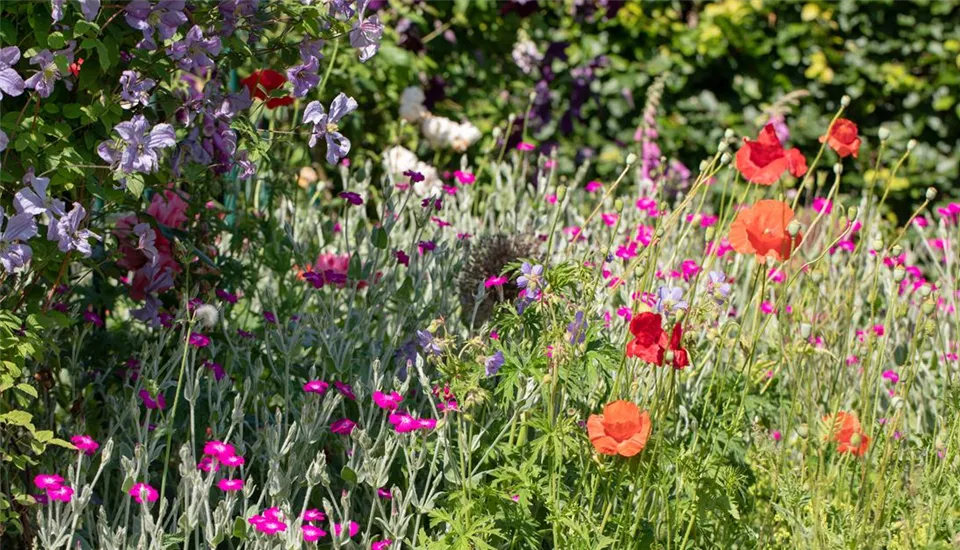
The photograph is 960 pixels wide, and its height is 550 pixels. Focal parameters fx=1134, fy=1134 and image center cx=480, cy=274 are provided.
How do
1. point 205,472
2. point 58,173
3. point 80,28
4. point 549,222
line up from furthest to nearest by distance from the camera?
point 549,222, point 205,472, point 58,173, point 80,28

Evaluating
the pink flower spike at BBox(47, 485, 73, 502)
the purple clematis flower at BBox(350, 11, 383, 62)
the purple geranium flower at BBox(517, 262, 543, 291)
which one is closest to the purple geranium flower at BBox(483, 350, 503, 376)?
the purple geranium flower at BBox(517, 262, 543, 291)

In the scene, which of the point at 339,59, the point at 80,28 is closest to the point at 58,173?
the point at 80,28

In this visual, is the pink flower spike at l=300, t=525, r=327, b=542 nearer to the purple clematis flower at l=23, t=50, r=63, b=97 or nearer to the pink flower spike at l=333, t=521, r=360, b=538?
the pink flower spike at l=333, t=521, r=360, b=538

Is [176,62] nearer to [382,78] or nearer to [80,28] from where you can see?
[80,28]

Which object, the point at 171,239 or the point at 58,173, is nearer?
the point at 58,173

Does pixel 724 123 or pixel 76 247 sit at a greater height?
pixel 76 247

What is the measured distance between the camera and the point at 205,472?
254 cm

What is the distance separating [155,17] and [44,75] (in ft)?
0.76

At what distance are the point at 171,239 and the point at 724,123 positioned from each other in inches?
152

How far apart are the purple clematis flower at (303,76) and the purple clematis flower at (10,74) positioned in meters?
0.56

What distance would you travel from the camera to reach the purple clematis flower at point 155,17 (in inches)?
82.9

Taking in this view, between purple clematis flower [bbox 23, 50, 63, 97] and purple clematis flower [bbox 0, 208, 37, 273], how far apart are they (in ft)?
0.76

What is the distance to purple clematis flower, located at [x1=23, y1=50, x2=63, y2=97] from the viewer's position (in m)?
2.06

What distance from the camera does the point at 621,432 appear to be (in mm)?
1943
